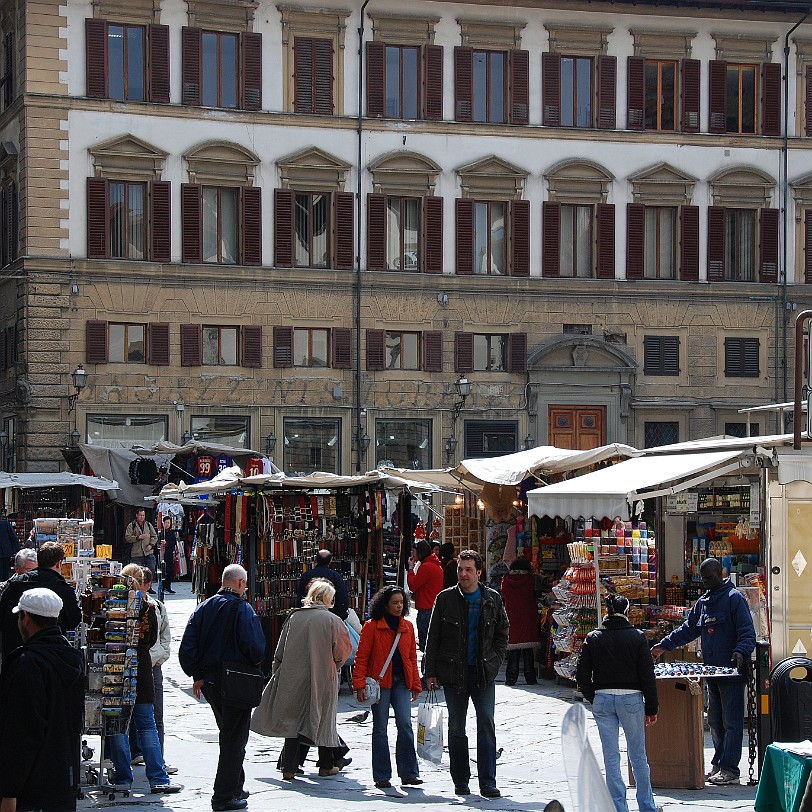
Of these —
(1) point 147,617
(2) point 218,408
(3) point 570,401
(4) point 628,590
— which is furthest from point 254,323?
(1) point 147,617

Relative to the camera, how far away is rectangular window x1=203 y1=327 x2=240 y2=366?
33188mm

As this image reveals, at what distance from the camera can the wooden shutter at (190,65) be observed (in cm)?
3297

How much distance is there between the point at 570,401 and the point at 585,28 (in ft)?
27.4

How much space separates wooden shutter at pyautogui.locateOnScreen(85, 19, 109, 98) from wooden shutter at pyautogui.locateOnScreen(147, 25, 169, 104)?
0.95 m

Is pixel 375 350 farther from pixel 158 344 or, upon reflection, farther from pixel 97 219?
pixel 97 219

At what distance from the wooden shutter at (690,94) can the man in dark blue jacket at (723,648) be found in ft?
82.7

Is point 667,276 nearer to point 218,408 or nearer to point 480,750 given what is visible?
point 218,408

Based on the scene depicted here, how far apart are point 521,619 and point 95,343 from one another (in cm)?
1750

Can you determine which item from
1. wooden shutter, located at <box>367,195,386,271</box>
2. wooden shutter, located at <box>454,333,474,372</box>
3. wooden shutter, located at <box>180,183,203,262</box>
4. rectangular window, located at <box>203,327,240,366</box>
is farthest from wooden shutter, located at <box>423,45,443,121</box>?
rectangular window, located at <box>203,327,240,366</box>

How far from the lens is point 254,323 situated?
109 feet

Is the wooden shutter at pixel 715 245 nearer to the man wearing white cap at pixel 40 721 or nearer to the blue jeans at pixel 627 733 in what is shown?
the blue jeans at pixel 627 733

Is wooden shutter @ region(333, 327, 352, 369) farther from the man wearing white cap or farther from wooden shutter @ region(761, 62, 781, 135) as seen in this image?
the man wearing white cap

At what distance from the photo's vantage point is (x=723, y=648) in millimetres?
11586

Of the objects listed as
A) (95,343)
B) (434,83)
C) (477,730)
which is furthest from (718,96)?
(477,730)
